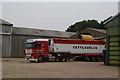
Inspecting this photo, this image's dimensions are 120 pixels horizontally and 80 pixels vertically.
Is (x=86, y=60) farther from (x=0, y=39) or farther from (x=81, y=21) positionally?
(x=81, y=21)

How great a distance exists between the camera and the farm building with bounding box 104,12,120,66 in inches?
752

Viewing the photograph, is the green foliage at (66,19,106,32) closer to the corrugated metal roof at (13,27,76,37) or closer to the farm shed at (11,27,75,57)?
the corrugated metal roof at (13,27,76,37)

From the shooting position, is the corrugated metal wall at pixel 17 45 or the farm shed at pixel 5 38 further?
the corrugated metal wall at pixel 17 45

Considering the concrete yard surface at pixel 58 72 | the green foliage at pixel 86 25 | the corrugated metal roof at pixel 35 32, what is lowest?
the concrete yard surface at pixel 58 72

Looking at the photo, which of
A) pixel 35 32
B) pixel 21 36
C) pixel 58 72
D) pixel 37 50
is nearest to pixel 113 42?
pixel 58 72

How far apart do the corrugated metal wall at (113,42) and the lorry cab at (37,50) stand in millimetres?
8885

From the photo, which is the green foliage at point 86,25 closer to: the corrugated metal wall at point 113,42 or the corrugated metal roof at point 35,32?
the corrugated metal roof at point 35,32

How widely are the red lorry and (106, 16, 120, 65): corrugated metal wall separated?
29.3ft

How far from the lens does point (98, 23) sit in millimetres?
72875

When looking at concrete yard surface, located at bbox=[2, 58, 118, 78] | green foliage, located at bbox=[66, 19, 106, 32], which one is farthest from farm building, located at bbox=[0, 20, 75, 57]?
green foliage, located at bbox=[66, 19, 106, 32]

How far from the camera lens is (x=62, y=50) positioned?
28.4m

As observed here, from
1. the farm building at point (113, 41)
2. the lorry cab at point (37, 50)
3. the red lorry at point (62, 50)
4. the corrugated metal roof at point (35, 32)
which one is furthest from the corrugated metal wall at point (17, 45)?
the farm building at point (113, 41)

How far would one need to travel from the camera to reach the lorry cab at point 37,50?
84.5ft

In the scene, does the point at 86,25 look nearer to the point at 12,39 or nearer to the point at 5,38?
the point at 12,39
